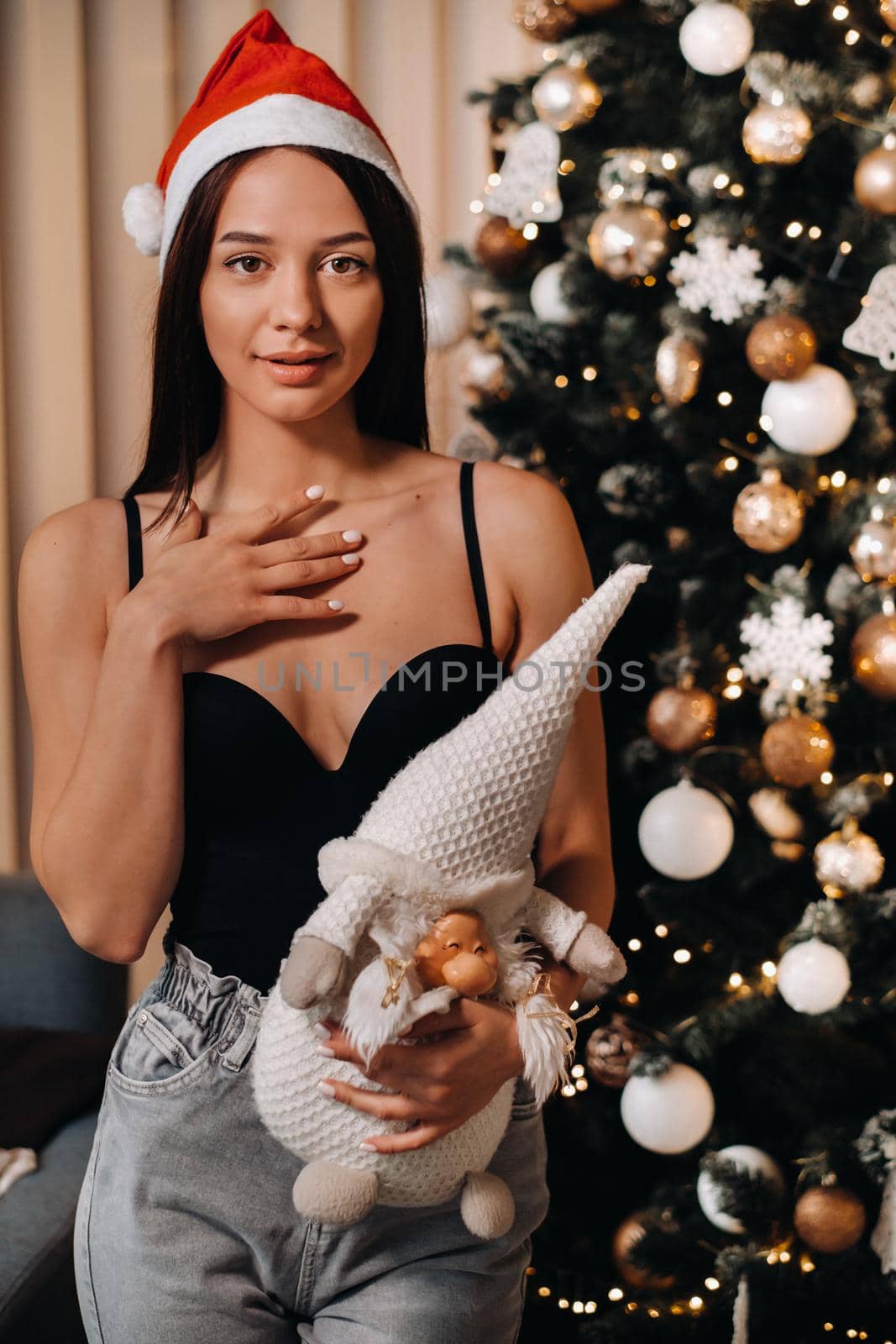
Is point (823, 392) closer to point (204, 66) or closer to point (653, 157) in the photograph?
point (653, 157)

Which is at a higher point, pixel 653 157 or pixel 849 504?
pixel 653 157

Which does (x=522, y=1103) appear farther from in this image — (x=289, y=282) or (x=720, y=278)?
(x=720, y=278)

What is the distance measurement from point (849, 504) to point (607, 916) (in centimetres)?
64

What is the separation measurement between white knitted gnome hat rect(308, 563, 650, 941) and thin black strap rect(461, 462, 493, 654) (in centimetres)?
19

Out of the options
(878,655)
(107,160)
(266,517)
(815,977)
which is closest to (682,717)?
(878,655)

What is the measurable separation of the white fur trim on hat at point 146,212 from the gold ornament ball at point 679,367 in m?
0.64

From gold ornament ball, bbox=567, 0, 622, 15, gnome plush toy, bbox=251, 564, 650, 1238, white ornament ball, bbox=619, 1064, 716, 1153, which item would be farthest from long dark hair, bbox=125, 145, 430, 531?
white ornament ball, bbox=619, 1064, 716, 1153

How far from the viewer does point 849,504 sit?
4.87 feet

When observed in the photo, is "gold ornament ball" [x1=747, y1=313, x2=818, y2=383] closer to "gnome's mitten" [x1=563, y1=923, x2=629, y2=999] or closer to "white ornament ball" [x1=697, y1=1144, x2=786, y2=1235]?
"gnome's mitten" [x1=563, y1=923, x2=629, y2=999]

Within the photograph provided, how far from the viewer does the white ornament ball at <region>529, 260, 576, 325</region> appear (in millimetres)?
1630

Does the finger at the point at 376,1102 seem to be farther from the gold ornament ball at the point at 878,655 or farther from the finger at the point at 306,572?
the gold ornament ball at the point at 878,655

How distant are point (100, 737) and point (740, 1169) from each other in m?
1.06

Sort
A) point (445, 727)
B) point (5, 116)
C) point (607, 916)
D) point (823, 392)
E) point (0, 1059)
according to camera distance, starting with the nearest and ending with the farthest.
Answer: point (445, 727) → point (607, 916) → point (823, 392) → point (0, 1059) → point (5, 116)

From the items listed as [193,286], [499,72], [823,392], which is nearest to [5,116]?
[499,72]
